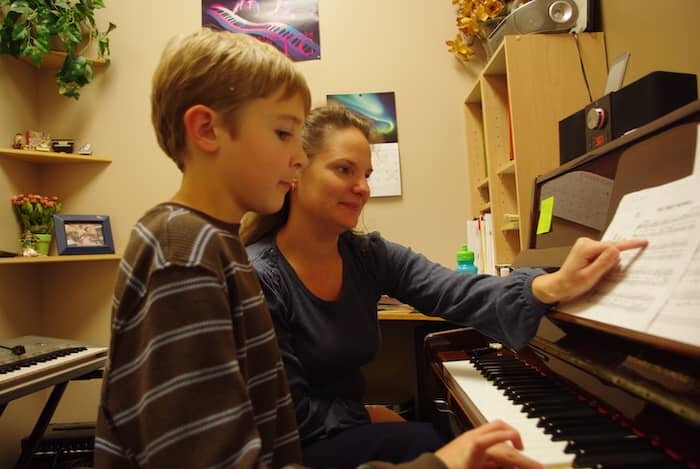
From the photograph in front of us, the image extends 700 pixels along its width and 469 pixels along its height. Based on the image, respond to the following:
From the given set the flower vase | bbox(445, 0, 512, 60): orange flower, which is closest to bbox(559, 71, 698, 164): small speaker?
bbox(445, 0, 512, 60): orange flower

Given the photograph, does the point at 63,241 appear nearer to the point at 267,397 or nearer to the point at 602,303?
the point at 267,397

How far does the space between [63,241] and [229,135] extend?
233cm

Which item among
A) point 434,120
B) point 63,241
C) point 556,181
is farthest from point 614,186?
point 63,241

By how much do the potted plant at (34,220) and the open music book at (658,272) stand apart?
8.95ft

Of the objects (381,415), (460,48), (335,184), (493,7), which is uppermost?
(493,7)

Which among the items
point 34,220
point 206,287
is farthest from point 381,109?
point 206,287

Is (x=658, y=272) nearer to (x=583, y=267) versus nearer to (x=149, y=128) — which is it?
(x=583, y=267)

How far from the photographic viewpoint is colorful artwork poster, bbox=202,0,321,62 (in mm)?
2826

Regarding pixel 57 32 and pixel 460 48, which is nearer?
pixel 57 32

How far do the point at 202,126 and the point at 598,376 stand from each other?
0.75 meters

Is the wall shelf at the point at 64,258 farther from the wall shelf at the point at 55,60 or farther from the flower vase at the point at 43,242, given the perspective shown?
the wall shelf at the point at 55,60

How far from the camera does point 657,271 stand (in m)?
0.69

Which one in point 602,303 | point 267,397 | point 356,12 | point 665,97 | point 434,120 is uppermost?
point 356,12

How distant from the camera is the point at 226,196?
0.77 m
